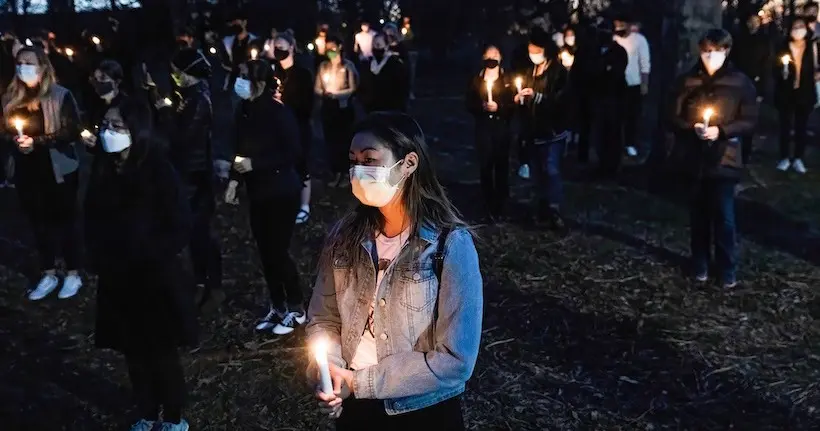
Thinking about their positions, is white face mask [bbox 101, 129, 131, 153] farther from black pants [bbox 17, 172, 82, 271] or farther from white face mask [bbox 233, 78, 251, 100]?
black pants [bbox 17, 172, 82, 271]

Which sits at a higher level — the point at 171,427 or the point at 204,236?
the point at 204,236

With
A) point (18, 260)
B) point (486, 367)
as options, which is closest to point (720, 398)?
point (486, 367)

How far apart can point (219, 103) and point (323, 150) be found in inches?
165

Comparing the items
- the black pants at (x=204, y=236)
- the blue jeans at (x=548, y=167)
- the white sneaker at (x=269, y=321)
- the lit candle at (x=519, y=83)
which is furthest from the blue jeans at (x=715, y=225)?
the black pants at (x=204, y=236)

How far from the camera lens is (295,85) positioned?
30.2 ft

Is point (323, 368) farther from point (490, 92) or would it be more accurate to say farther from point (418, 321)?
point (490, 92)

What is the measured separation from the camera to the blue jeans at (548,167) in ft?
28.0

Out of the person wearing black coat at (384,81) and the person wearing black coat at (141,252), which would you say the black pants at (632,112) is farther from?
the person wearing black coat at (141,252)

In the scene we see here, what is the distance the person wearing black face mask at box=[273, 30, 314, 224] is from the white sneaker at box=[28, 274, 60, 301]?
2449 mm

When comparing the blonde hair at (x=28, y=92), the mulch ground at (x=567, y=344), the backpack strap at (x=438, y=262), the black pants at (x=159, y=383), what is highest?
the blonde hair at (x=28, y=92)

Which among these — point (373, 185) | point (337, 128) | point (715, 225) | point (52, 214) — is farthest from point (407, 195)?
point (337, 128)

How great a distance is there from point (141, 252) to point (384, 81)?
21.7ft

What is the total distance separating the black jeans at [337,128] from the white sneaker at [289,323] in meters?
4.37

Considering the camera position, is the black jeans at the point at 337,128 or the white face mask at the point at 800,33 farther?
the black jeans at the point at 337,128
